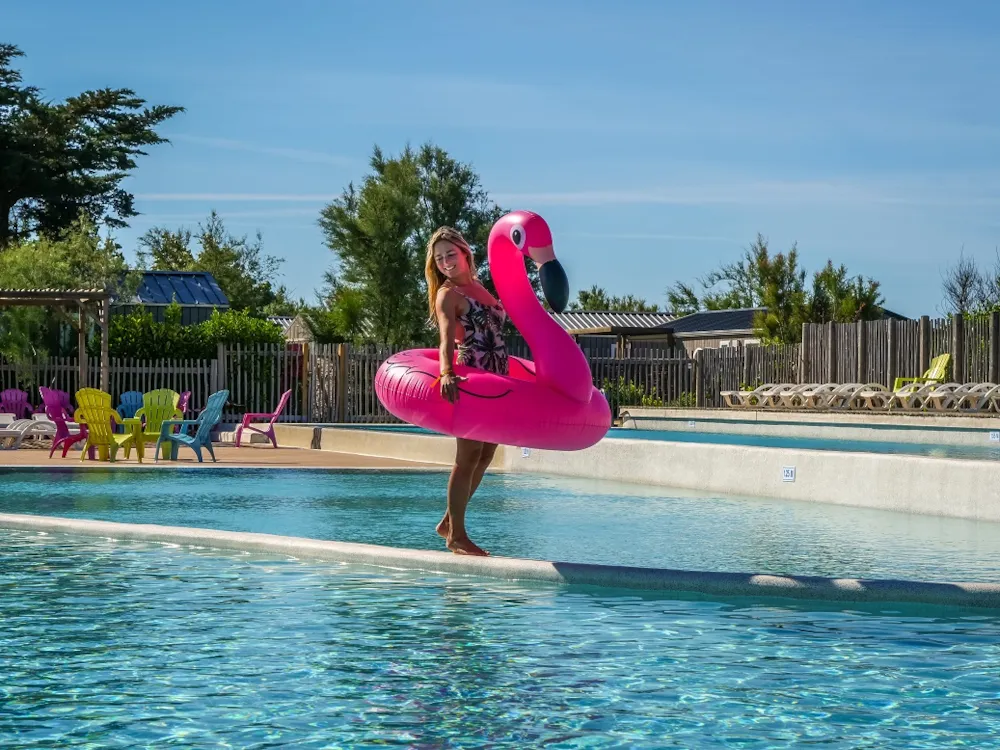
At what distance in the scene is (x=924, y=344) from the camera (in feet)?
97.3

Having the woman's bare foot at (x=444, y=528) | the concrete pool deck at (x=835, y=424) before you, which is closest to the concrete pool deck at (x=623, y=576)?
the woman's bare foot at (x=444, y=528)

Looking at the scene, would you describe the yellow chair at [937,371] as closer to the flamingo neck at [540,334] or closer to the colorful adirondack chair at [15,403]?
the colorful adirondack chair at [15,403]

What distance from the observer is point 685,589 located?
23.6ft

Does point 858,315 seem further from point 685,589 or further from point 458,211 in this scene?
point 685,589

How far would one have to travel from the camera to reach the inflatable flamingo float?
7645 millimetres

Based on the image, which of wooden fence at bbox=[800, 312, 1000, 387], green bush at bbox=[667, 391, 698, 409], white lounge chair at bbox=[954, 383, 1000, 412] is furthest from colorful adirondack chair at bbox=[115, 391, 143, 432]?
wooden fence at bbox=[800, 312, 1000, 387]

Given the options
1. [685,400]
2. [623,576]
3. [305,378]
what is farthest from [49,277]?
[623,576]

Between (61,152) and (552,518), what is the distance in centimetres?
4035

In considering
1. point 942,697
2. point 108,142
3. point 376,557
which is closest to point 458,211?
point 108,142

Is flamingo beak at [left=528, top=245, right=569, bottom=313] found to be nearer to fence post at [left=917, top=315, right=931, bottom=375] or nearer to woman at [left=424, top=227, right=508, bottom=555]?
woman at [left=424, top=227, right=508, bottom=555]

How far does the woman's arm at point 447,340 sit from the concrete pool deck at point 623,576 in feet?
3.09

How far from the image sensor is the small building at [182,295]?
132 feet

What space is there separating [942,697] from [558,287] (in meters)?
3.13

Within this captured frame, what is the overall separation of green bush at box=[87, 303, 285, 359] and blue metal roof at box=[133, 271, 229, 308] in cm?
865
